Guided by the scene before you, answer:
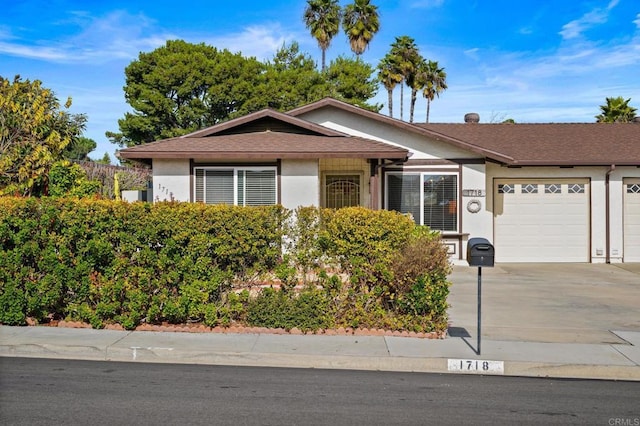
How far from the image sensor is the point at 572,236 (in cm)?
1762

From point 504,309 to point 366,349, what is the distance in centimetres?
397

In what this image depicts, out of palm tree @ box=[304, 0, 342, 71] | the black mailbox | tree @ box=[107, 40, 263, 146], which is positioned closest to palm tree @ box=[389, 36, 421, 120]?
palm tree @ box=[304, 0, 342, 71]

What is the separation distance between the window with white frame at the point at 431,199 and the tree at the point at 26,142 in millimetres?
10238

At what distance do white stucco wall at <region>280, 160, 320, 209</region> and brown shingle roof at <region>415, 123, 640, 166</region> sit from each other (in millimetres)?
5759

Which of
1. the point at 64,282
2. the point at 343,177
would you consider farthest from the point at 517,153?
the point at 64,282

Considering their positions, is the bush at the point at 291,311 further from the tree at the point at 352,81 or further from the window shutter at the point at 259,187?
the tree at the point at 352,81

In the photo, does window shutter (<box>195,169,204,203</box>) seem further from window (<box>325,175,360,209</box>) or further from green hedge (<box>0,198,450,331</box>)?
green hedge (<box>0,198,450,331</box>)

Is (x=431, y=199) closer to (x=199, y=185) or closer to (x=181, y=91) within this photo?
(x=199, y=185)

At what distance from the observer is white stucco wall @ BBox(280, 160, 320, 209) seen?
14531 millimetres

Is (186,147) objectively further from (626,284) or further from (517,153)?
(626,284)

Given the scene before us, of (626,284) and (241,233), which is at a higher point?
(241,233)

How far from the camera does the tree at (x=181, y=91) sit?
4209 centimetres

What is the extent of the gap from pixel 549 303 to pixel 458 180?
20.2ft

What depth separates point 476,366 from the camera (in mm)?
7059
